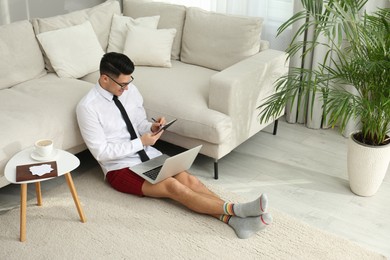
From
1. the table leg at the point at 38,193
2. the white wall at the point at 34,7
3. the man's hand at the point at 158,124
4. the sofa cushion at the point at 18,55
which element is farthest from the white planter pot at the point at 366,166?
the white wall at the point at 34,7

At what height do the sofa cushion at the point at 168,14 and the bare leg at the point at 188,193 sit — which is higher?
the sofa cushion at the point at 168,14

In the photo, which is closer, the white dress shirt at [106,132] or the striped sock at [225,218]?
the striped sock at [225,218]

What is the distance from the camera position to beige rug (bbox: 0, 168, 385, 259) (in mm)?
2658

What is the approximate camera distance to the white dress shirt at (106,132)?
3.00 m

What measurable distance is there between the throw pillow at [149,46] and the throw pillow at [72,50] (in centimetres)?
25

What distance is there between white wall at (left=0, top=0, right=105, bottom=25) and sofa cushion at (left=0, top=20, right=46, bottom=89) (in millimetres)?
988

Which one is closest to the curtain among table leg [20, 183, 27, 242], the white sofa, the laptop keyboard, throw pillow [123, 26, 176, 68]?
the white sofa

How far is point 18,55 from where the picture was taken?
3531 mm

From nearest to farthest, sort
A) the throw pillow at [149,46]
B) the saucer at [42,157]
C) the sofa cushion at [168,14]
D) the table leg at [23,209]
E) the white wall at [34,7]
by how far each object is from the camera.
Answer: the table leg at [23,209], the saucer at [42,157], the throw pillow at [149,46], the sofa cushion at [168,14], the white wall at [34,7]

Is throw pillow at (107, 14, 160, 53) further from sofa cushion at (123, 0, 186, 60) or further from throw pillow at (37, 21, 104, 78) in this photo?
throw pillow at (37, 21, 104, 78)

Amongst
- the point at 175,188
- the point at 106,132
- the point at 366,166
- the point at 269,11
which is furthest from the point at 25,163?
the point at 269,11

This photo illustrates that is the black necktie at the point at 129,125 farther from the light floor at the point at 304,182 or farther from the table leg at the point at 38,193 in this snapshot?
the table leg at the point at 38,193

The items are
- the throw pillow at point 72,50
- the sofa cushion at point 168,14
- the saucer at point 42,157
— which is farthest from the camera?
the sofa cushion at point 168,14

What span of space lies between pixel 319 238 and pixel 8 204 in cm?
174
